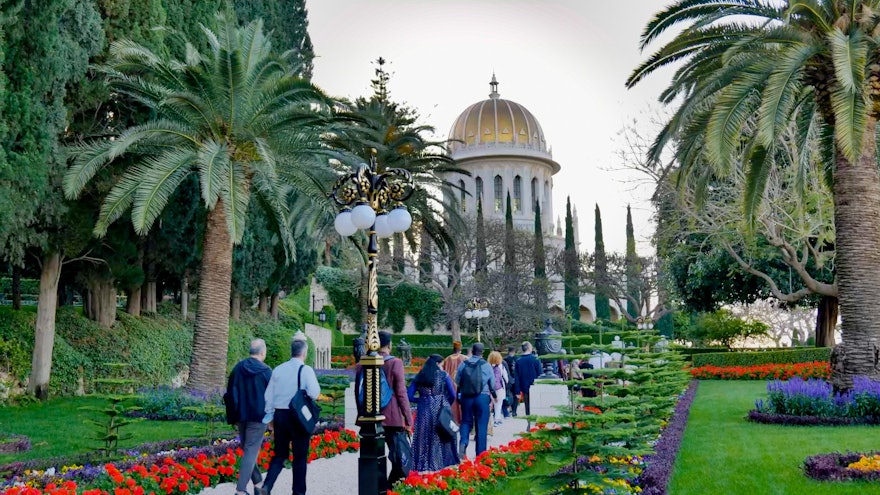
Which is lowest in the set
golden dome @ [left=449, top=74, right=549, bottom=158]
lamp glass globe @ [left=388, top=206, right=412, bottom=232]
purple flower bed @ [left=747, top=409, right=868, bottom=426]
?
purple flower bed @ [left=747, top=409, right=868, bottom=426]

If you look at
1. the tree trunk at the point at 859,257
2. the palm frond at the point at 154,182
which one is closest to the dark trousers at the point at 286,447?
A: the palm frond at the point at 154,182

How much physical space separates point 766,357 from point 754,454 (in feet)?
66.6

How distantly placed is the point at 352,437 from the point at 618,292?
45436 millimetres

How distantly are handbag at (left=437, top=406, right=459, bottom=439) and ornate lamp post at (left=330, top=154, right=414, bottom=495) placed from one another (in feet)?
4.68

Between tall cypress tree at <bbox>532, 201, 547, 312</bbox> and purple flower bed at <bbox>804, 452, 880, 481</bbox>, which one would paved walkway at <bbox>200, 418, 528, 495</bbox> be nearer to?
purple flower bed at <bbox>804, 452, 880, 481</bbox>

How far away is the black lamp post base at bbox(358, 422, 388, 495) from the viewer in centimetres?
779

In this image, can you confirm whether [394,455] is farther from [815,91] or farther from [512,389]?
[815,91]

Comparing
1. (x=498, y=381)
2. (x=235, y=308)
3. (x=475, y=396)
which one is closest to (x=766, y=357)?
(x=498, y=381)

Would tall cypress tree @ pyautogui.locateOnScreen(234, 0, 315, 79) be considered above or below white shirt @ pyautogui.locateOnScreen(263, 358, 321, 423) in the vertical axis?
above

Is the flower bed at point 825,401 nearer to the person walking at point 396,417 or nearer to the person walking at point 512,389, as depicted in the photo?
the person walking at point 512,389

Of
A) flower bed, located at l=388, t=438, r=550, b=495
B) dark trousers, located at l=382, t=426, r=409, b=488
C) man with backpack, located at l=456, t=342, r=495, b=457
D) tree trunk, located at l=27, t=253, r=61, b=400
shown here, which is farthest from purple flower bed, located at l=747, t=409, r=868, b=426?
tree trunk, located at l=27, t=253, r=61, b=400

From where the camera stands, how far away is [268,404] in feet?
24.9

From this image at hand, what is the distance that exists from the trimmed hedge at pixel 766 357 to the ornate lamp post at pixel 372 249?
2164 cm

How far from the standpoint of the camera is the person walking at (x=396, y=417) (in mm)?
8531
